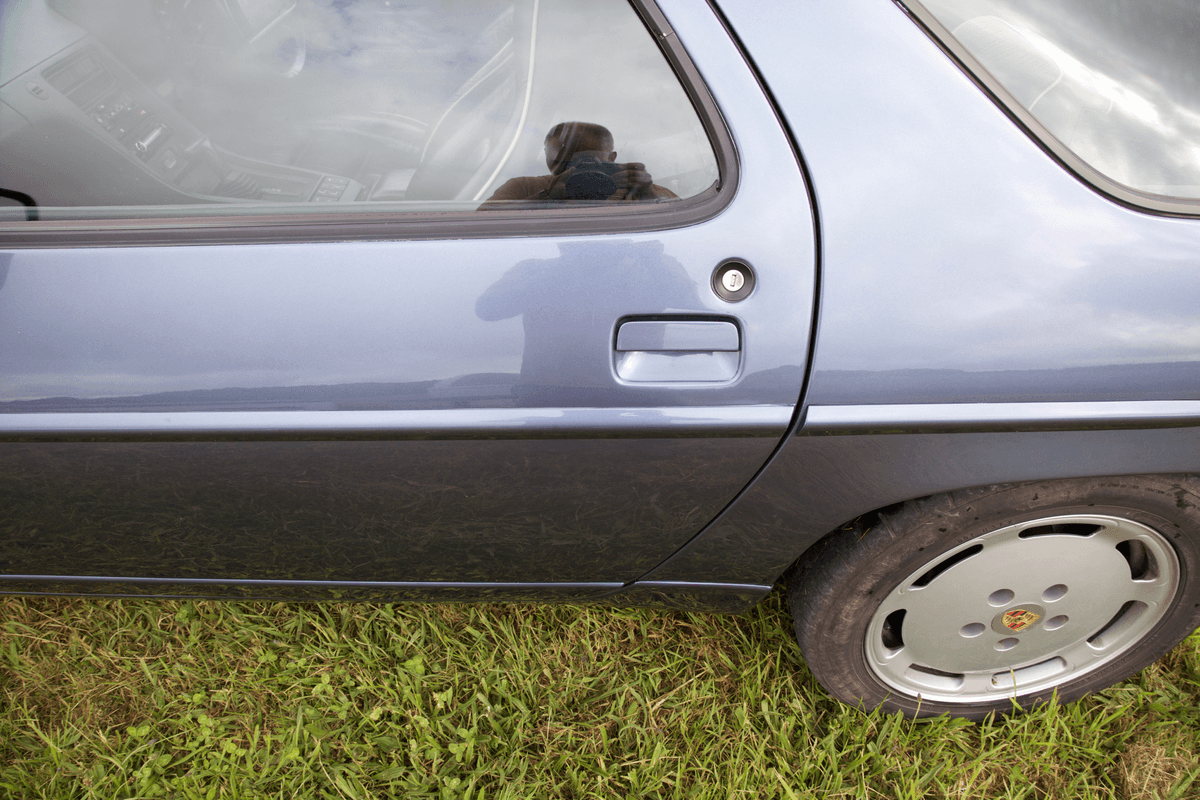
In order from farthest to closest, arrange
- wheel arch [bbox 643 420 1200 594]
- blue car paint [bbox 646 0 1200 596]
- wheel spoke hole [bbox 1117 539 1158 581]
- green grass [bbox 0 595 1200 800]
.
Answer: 1. green grass [bbox 0 595 1200 800]
2. wheel spoke hole [bbox 1117 539 1158 581]
3. wheel arch [bbox 643 420 1200 594]
4. blue car paint [bbox 646 0 1200 596]

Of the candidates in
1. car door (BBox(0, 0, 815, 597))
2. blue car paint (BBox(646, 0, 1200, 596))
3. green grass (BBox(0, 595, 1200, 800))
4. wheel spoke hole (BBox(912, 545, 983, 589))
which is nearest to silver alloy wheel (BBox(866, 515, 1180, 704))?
wheel spoke hole (BBox(912, 545, 983, 589))

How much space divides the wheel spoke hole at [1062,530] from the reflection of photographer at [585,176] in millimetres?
911

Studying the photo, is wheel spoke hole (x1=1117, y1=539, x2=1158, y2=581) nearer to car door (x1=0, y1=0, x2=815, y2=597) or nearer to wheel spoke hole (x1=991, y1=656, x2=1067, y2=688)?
wheel spoke hole (x1=991, y1=656, x2=1067, y2=688)

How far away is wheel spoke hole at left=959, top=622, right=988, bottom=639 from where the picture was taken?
1375 millimetres

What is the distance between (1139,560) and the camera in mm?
1337

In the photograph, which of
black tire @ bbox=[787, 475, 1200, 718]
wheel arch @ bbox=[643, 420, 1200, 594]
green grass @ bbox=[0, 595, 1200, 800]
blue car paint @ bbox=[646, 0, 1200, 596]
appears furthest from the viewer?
green grass @ bbox=[0, 595, 1200, 800]

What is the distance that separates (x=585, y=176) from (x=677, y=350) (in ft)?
0.99

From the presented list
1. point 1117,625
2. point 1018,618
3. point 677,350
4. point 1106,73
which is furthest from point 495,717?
point 1106,73

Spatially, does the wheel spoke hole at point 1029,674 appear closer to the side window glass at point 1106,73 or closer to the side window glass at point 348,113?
the side window glass at point 1106,73

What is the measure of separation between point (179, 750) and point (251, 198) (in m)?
1.22

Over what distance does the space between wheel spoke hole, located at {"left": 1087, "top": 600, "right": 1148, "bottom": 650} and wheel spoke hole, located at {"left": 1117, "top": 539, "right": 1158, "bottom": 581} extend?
0.09 m

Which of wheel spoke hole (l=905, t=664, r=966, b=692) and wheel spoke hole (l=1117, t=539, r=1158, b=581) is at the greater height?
A: wheel spoke hole (l=1117, t=539, r=1158, b=581)

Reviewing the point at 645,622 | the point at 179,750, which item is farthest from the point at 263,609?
the point at 645,622

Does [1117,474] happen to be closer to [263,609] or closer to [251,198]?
[251,198]
